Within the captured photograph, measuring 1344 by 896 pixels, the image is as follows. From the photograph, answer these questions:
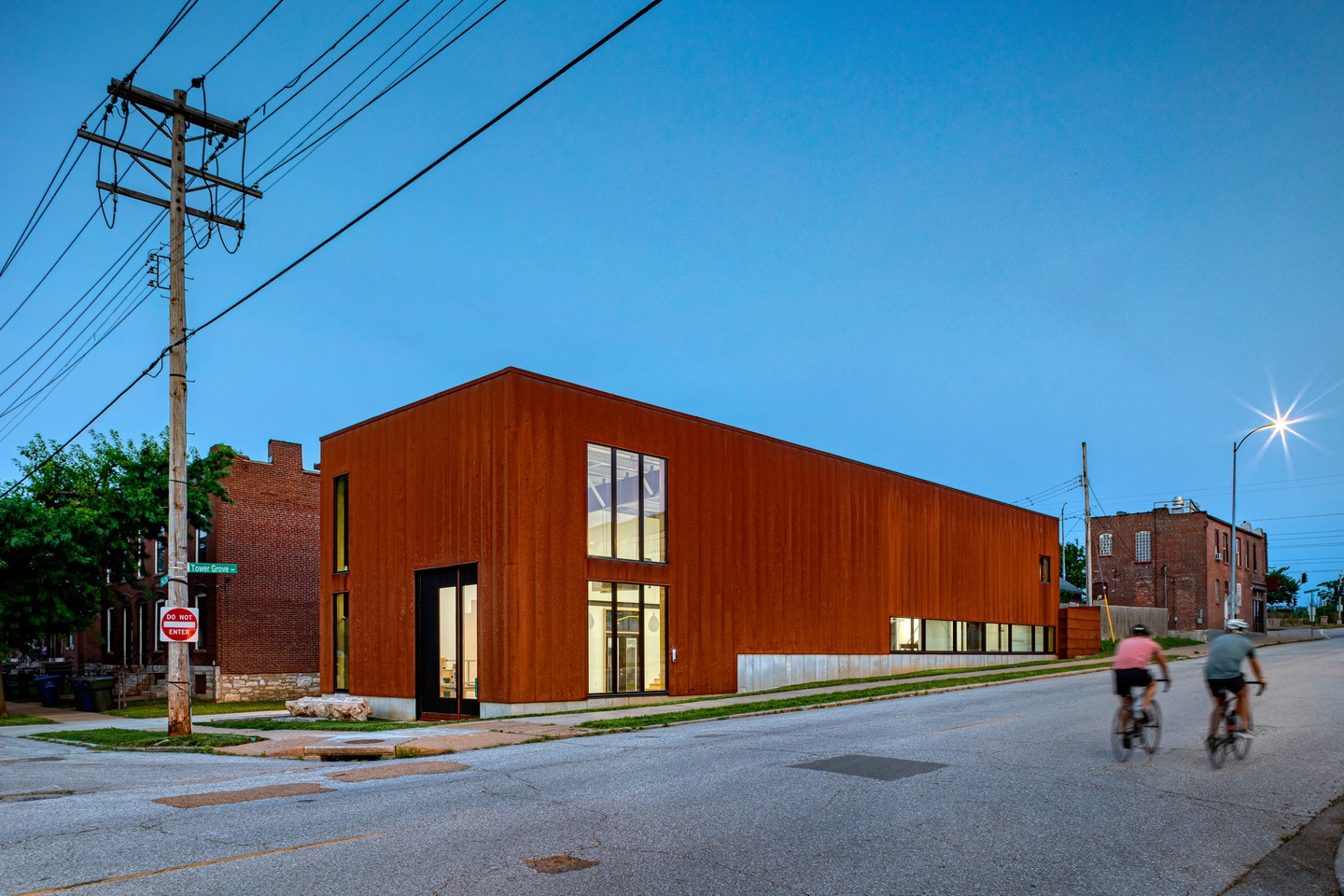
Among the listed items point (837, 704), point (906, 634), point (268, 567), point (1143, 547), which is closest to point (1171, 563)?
point (1143, 547)

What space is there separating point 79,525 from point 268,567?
811cm

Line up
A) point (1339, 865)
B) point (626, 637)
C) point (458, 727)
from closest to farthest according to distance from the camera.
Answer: point (1339, 865)
point (458, 727)
point (626, 637)

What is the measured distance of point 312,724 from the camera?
21.4m

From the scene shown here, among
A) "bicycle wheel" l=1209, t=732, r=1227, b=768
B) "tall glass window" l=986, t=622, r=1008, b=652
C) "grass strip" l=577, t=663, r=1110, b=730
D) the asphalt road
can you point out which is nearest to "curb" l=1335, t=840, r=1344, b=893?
the asphalt road

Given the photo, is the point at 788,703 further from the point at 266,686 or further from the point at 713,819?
the point at 266,686

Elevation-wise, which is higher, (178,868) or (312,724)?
(178,868)

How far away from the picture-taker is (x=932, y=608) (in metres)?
37.2

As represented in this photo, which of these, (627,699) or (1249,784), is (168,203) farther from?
(1249,784)

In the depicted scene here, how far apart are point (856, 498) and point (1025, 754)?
2035 centimetres

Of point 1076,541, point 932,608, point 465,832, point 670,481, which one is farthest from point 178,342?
point 1076,541

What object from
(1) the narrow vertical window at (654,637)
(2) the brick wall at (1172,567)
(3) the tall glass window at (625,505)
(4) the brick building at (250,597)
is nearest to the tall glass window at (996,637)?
(1) the narrow vertical window at (654,637)

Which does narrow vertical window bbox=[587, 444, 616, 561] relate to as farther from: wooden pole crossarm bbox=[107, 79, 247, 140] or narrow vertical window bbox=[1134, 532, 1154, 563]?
narrow vertical window bbox=[1134, 532, 1154, 563]

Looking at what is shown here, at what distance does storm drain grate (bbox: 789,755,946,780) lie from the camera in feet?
37.6

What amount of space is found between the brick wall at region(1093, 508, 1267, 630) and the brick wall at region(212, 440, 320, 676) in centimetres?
5046
